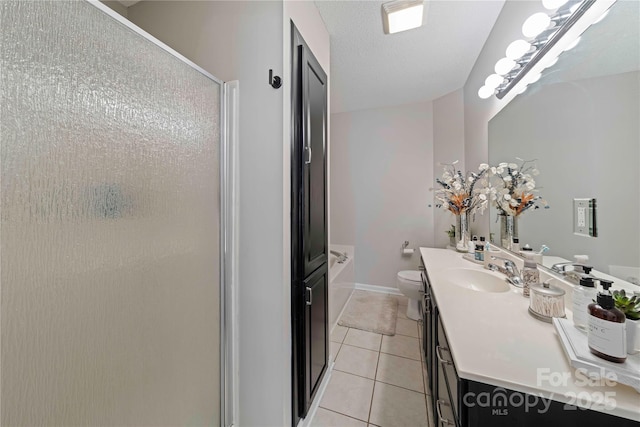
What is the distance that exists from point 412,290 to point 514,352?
169 cm

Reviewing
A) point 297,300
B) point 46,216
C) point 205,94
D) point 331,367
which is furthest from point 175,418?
point 205,94

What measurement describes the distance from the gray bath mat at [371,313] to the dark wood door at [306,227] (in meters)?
0.89

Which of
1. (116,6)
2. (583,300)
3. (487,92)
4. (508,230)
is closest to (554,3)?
(487,92)

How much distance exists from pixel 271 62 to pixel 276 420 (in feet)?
5.69

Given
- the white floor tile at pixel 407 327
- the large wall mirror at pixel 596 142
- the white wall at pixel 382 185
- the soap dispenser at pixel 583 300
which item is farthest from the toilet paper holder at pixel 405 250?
the soap dispenser at pixel 583 300

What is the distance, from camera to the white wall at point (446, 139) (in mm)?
2621

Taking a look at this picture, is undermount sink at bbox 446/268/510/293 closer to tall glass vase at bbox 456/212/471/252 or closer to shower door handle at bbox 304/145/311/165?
tall glass vase at bbox 456/212/471/252

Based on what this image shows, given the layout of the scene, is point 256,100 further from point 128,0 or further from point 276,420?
point 276,420

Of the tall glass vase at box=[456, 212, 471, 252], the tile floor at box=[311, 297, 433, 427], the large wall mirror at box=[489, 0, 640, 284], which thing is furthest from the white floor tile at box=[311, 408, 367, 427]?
the tall glass vase at box=[456, 212, 471, 252]

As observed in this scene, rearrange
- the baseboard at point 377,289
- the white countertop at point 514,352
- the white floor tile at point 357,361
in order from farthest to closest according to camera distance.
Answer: the baseboard at point 377,289, the white floor tile at point 357,361, the white countertop at point 514,352

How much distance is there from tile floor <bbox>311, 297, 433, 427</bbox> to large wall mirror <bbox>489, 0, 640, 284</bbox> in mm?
1205

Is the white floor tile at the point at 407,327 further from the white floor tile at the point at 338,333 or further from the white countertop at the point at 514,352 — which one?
the white countertop at the point at 514,352

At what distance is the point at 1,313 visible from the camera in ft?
1.69

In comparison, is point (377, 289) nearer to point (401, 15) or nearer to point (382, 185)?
point (382, 185)
